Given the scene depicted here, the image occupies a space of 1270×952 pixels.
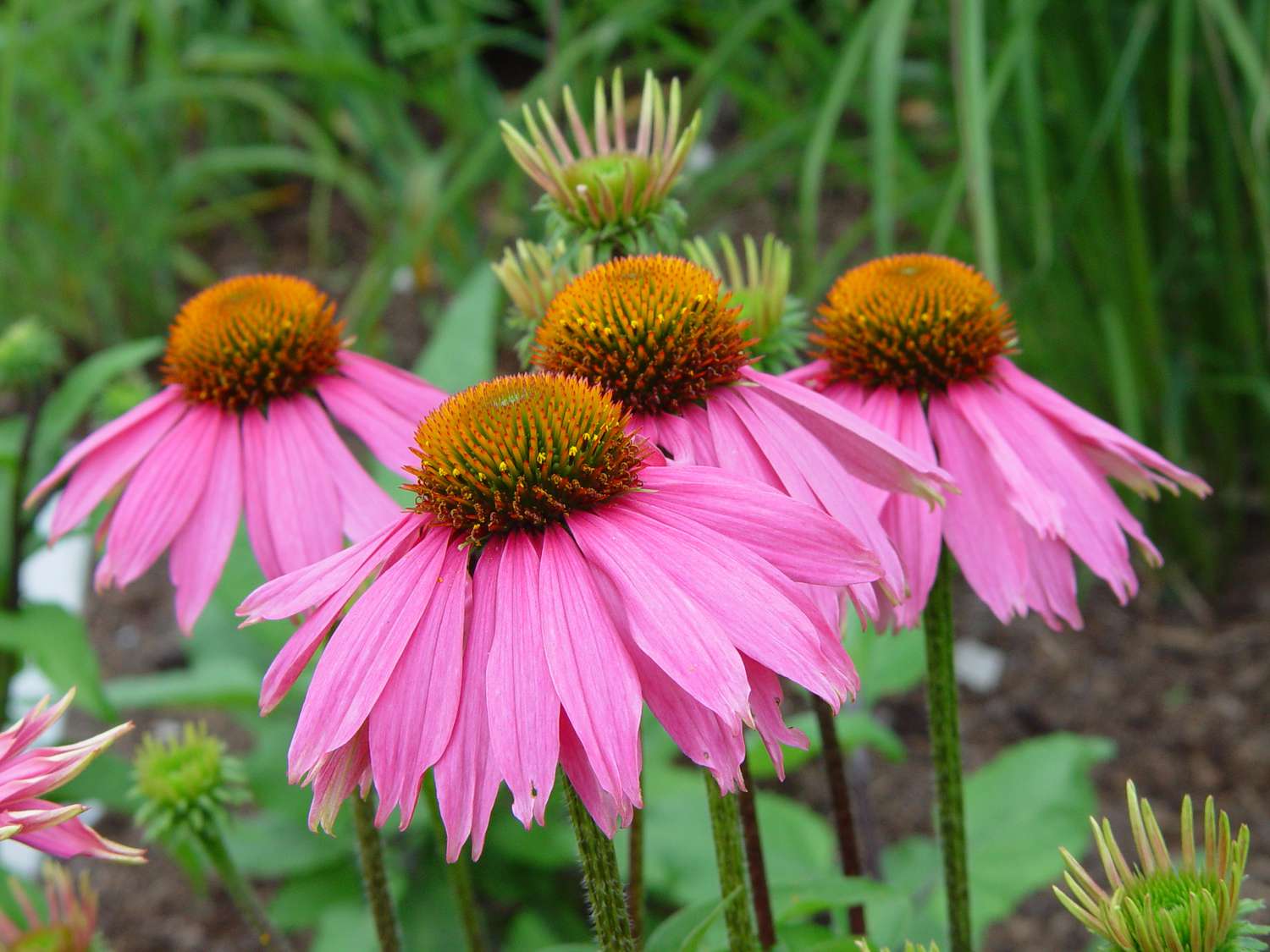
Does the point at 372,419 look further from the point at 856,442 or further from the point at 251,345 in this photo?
the point at 856,442

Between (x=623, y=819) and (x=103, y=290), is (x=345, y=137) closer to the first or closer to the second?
(x=103, y=290)

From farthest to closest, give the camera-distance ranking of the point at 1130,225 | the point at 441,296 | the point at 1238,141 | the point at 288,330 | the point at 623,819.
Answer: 1. the point at 441,296
2. the point at 1130,225
3. the point at 1238,141
4. the point at 288,330
5. the point at 623,819

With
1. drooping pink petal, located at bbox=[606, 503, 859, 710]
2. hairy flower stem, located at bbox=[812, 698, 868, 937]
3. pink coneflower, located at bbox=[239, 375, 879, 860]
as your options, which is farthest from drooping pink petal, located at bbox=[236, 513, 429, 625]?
hairy flower stem, located at bbox=[812, 698, 868, 937]

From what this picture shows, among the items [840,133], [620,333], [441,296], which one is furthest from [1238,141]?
[441,296]

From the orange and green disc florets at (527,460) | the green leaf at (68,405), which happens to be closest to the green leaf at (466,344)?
the green leaf at (68,405)

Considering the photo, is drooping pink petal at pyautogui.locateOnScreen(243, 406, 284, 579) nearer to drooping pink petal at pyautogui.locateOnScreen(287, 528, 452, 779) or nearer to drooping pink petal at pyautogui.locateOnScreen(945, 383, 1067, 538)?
drooping pink petal at pyautogui.locateOnScreen(287, 528, 452, 779)

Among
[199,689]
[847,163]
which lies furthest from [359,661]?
[847,163]
